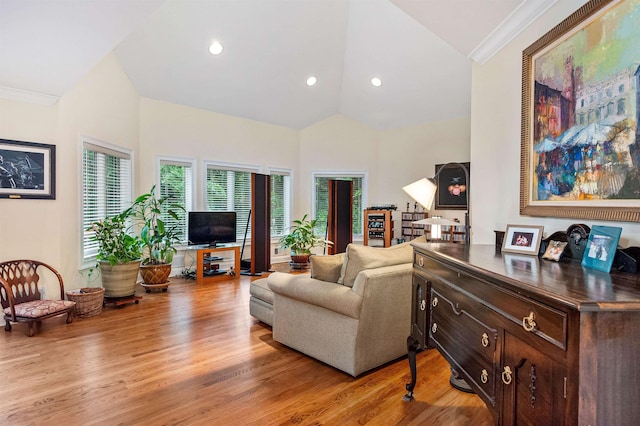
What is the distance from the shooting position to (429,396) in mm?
2361

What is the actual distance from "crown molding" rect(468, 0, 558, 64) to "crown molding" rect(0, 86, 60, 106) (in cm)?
413

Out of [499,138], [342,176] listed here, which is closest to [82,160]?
[499,138]

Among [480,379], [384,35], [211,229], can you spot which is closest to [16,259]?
[211,229]

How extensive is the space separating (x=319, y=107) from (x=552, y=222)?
20.3 feet

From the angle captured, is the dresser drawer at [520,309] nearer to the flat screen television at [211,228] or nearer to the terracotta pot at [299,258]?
the flat screen television at [211,228]

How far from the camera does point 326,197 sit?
26.9 ft

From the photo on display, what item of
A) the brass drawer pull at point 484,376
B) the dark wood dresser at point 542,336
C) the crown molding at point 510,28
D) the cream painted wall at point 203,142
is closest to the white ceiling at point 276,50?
the crown molding at point 510,28

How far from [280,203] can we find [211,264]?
2209 mm

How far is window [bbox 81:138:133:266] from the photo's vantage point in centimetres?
454

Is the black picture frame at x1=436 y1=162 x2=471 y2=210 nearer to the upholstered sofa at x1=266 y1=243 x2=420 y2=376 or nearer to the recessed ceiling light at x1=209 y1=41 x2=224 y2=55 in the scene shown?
the upholstered sofa at x1=266 y1=243 x2=420 y2=376

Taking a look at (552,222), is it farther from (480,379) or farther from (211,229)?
(211,229)

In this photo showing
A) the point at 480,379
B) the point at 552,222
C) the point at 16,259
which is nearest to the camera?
the point at 480,379

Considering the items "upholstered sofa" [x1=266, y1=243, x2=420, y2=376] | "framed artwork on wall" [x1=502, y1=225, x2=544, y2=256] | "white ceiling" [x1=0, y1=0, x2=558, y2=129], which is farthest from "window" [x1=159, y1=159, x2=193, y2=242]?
"framed artwork on wall" [x1=502, y1=225, x2=544, y2=256]

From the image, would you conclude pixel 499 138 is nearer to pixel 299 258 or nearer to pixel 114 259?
pixel 114 259
